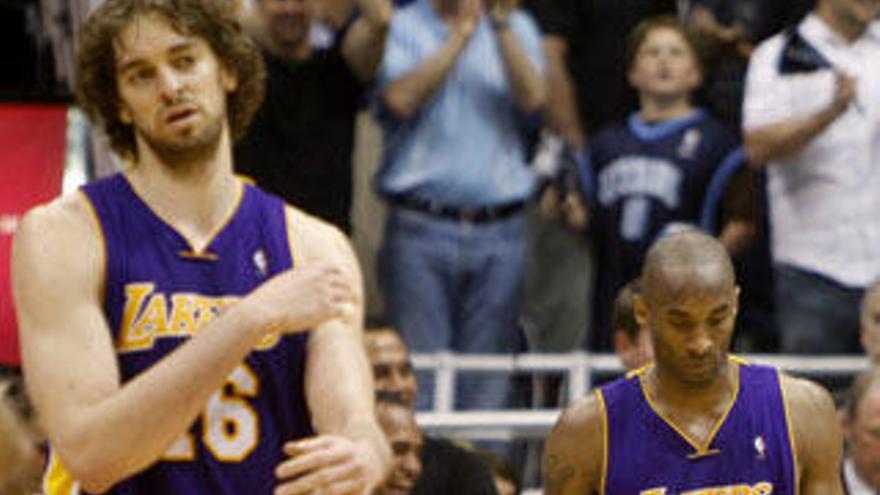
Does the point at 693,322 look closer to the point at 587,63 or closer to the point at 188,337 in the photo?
the point at 188,337

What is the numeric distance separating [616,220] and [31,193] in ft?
9.26

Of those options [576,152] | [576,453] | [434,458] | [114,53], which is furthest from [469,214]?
[114,53]

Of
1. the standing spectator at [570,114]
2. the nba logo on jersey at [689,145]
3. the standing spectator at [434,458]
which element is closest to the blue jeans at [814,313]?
the nba logo on jersey at [689,145]

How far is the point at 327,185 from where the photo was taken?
6.56m

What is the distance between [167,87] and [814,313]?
4417 mm

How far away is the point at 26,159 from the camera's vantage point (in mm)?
4867

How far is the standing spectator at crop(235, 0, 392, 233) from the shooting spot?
21.3 ft

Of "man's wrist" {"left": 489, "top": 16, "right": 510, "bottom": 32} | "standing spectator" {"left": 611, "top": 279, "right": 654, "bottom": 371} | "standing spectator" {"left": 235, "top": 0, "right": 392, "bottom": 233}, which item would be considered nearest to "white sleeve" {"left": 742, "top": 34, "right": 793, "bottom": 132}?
"man's wrist" {"left": 489, "top": 16, "right": 510, "bottom": 32}

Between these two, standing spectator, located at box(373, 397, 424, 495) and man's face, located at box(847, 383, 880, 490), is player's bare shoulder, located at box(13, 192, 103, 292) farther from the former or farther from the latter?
man's face, located at box(847, 383, 880, 490)

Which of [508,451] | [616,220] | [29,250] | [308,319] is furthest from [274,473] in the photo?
[616,220]

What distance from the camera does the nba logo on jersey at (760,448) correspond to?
15.1ft

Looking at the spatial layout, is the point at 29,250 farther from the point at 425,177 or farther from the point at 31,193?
the point at 425,177

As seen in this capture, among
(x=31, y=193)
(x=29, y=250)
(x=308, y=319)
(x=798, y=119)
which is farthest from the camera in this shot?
(x=798, y=119)

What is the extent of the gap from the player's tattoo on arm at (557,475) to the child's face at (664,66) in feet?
8.96
